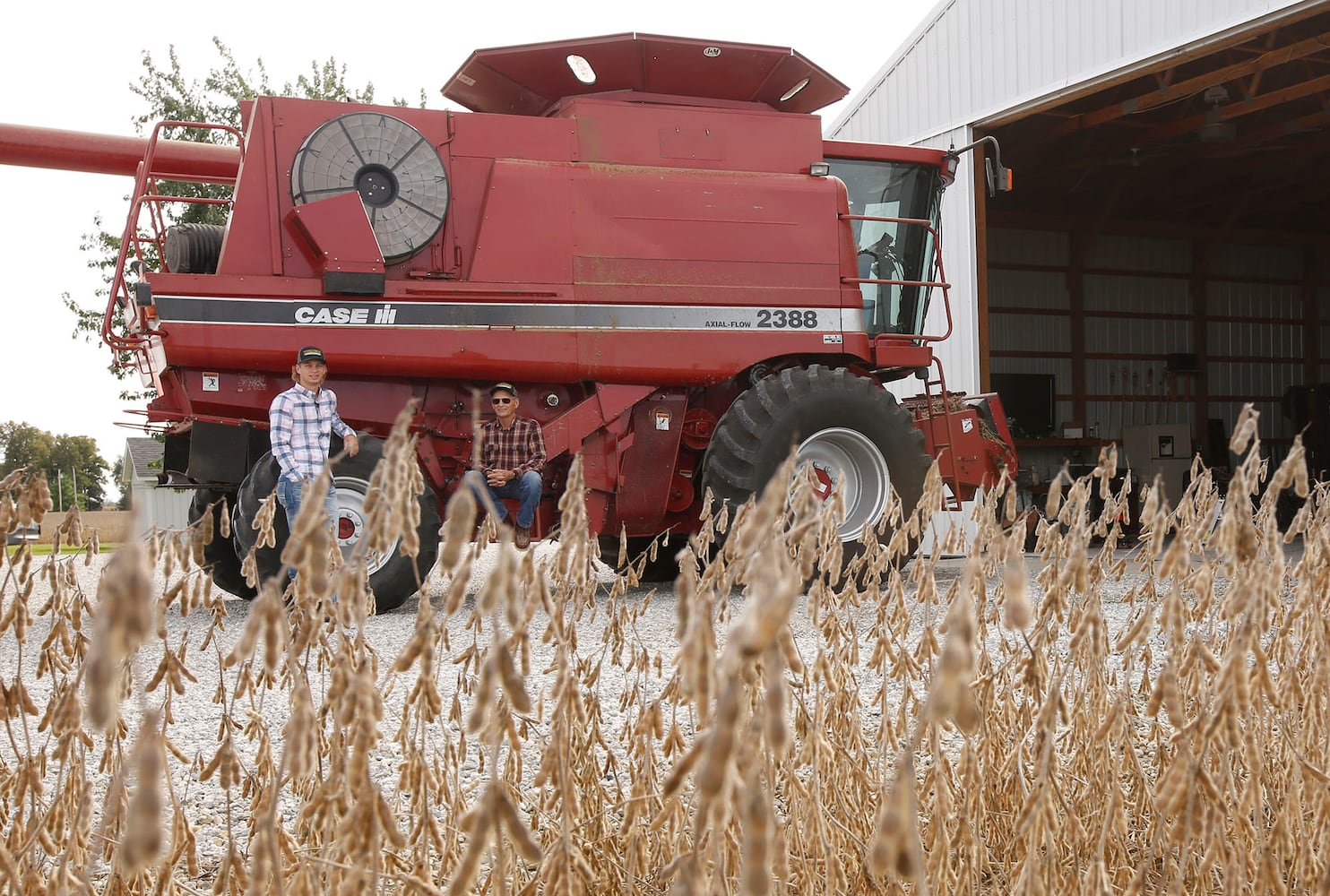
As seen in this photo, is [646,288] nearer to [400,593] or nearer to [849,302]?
[849,302]

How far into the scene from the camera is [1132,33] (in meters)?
9.73

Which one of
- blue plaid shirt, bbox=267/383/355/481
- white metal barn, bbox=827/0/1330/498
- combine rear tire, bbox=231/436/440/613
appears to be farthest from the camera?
white metal barn, bbox=827/0/1330/498

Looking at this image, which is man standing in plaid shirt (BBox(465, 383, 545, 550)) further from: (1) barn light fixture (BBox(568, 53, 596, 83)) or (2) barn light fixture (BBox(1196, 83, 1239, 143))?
(2) barn light fixture (BBox(1196, 83, 1239, 143))

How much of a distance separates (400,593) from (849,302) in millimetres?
3326

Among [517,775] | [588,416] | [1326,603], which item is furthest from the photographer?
[588,416]

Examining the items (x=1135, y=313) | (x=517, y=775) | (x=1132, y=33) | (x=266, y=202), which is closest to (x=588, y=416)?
(x=266, y=202)

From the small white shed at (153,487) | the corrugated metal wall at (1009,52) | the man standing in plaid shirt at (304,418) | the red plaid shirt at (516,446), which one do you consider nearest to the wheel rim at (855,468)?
the red plaid shirt at (516,446)

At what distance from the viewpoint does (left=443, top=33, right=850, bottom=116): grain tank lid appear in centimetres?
699

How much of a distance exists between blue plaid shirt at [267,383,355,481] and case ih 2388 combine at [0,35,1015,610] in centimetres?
32

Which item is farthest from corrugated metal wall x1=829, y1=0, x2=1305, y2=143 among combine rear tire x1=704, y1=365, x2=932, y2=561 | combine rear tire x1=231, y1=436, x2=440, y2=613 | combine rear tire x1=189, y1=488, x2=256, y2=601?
combine rear tire x1=189, y1=488, x2=256, y2=601

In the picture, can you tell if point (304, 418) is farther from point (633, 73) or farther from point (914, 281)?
point (914, 281)

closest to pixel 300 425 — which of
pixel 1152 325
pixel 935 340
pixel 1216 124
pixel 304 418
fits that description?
pixel 304 418

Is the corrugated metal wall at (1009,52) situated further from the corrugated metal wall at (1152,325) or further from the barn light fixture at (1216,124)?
the corrugated metal wall at (1152,325)

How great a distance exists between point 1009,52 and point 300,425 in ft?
27.0
